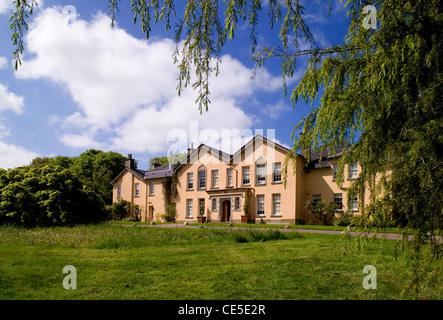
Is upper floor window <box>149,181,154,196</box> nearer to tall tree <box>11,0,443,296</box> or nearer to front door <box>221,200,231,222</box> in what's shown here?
front door <box>221,200,231,222</box>

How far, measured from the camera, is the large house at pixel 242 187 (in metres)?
25.4

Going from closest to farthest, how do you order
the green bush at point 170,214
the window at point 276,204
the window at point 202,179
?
the window at point 276,204 → the window at point 202,179 → the green bush at point 170,214

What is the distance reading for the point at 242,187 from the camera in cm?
2844

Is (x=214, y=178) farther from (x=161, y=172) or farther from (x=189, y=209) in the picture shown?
(x=161, y=172)

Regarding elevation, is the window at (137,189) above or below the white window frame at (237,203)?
above

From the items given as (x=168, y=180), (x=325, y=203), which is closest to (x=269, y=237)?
(x=325, y=203)

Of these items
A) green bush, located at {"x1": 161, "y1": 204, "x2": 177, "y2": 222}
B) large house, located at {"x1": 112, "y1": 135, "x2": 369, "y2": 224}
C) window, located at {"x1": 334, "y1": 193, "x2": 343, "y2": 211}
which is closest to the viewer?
window, located at {"x1": 334, "y1": 193, "x2": 343, "y2": 211}

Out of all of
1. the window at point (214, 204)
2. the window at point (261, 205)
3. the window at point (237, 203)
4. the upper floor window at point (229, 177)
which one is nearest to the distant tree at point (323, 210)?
the window at point (261, 205)

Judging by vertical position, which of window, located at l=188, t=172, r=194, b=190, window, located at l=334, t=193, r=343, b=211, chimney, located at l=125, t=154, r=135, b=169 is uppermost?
chimney, located at l=125, t=154, r=135, b=169

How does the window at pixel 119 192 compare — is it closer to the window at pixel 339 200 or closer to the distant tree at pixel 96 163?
the distant tree at pixel 96 163

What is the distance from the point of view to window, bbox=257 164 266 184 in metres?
27.4

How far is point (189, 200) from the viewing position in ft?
108

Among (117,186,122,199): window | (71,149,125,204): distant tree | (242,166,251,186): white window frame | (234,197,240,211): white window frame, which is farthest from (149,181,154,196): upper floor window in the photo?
(71,149,125,204): distant tree

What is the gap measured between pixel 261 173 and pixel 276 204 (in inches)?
116
